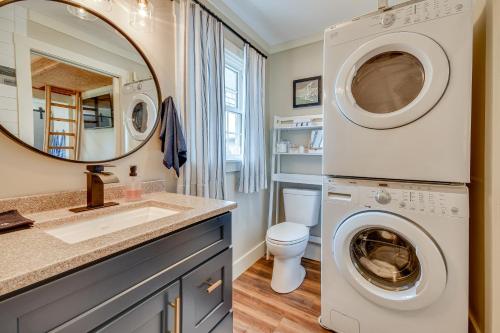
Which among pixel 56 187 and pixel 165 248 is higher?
pixel 56 187

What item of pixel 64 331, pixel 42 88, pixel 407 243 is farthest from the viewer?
pixel 407 243

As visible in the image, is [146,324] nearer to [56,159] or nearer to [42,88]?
[56,159]

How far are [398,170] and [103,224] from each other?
1.50 m

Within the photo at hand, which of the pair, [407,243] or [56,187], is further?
[407,243]

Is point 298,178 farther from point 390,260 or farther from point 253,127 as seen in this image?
point 390,260

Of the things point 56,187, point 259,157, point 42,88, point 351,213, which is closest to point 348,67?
point 351,213

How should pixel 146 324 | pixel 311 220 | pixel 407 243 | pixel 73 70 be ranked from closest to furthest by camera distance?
pixel 146 324 < pixel 73 70 < pixel 407 243 < pixel 311 220

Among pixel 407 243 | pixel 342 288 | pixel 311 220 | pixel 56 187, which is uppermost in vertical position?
pixel 56 187

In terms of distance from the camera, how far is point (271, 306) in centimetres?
171

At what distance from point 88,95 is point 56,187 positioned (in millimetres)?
470

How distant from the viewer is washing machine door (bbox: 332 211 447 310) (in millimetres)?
1104

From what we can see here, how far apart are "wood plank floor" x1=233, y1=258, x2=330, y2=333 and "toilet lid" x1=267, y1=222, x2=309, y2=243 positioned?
46cm

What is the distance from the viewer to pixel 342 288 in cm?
140

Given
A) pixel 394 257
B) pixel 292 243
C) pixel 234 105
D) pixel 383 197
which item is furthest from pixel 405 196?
pixel 234 105
